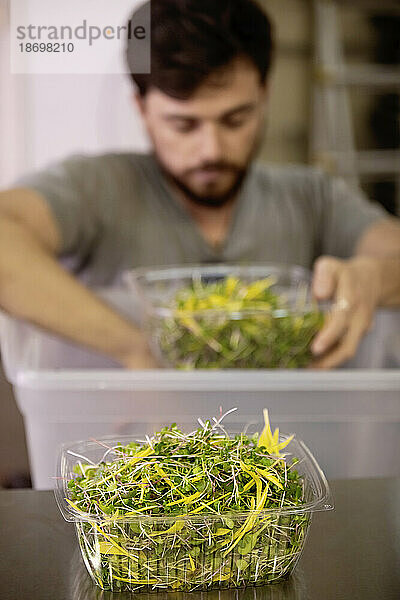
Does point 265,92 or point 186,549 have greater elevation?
point 265,92

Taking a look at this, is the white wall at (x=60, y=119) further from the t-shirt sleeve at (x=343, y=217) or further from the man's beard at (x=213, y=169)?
the t-shirt sleeve at (x=343, y=217)

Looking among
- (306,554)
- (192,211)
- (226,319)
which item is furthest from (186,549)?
(192,211)

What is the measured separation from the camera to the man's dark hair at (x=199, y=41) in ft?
2.44

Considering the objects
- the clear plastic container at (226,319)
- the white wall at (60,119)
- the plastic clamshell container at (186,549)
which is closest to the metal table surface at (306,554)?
the plastic clamshell container at (186,549)

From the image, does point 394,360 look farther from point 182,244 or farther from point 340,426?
point 182,244

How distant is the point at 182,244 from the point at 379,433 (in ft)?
0.80

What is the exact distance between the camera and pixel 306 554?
53 centimetres

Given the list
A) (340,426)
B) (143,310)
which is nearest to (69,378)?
(143,310)

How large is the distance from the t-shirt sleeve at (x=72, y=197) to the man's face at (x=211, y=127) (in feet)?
0.23

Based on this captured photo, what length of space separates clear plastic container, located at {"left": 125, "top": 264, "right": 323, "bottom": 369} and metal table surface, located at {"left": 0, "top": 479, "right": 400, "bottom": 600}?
0.17 meters

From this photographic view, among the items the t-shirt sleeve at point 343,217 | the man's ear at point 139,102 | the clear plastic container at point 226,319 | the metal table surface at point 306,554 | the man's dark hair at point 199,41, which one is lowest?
the metal table surface at point 306,554

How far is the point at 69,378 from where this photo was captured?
28.3 inches

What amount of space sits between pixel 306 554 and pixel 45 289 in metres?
0.34

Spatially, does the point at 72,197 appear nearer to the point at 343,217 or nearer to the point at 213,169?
the point at 213,169
